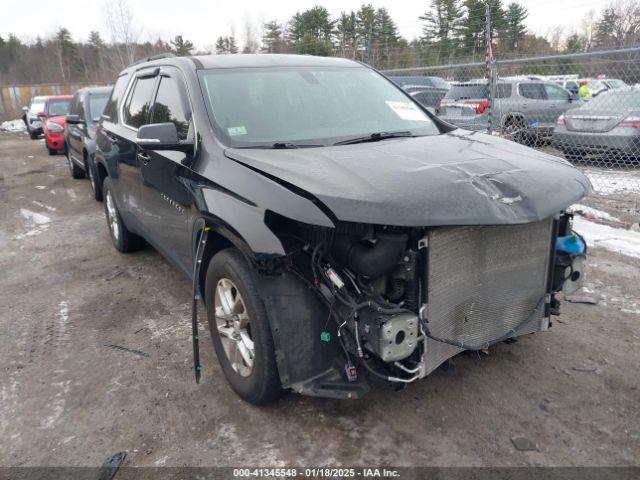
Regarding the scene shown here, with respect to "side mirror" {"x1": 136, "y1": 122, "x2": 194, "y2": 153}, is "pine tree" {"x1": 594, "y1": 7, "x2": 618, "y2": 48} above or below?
above

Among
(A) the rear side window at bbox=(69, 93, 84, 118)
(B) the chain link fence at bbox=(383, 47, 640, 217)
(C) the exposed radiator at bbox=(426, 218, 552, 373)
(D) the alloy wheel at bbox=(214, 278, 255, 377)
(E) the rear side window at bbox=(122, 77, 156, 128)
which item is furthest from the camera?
(A) the rear side window at bbox=(69, 93, 84, 118)

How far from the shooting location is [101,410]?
9.77ft

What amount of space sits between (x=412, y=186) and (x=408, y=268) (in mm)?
378

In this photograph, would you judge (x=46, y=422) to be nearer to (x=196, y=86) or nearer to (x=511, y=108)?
(x=196, y=86)

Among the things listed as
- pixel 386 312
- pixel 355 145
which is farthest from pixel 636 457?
pixel 355 145

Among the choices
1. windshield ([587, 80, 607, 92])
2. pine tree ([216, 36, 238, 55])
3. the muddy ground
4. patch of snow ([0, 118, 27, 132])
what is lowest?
patch of snow ([0, 118, 27, 132])

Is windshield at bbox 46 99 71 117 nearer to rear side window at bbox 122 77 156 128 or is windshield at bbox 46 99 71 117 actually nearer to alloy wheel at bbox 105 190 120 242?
alloy wheel at bbox 105 190 120 242

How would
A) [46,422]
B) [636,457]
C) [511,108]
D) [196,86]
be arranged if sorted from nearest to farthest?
[636,457]
[46,422]
[196,86]
[511,108]

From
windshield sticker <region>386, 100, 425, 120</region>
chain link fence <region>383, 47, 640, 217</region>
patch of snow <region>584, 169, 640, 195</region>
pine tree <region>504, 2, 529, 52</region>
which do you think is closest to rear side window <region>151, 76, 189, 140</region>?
windshield sticker <region>386, 100, 425, 120</region>

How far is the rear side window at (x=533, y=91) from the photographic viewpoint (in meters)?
11.8

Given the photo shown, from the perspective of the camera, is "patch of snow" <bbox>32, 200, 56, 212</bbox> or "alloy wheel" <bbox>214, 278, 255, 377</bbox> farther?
"patch of snow" <bbox>32, 200, 56, 212</bbox>

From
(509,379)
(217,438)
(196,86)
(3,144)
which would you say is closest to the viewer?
(217,438)

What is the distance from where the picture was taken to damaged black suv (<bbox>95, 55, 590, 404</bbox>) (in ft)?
7.64

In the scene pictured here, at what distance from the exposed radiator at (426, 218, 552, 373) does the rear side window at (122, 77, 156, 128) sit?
2.88 meters
